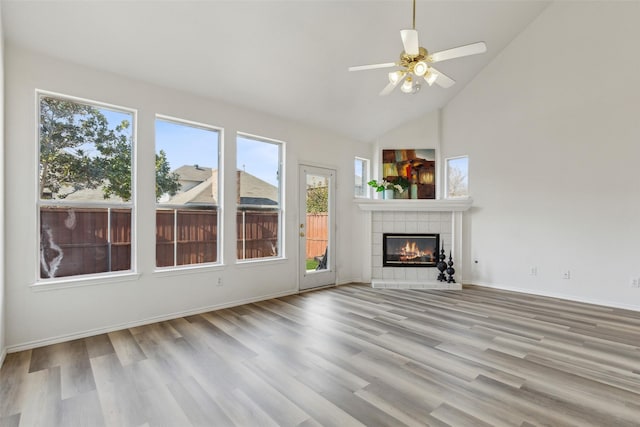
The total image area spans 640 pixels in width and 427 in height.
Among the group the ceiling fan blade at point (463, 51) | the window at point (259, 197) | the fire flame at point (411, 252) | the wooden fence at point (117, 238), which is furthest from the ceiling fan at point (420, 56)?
the fire flame at point (411, 252)

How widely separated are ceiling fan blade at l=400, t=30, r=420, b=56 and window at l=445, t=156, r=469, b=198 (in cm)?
364

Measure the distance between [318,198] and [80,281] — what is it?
3424 millimetres

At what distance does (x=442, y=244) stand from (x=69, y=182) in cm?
543

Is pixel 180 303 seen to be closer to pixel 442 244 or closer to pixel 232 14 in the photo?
pixel 232 14

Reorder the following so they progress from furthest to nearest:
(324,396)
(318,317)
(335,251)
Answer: (335,251)
(318,317)
(324,396)

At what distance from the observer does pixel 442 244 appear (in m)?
5.66

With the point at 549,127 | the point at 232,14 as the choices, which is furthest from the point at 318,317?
the point at 549,127

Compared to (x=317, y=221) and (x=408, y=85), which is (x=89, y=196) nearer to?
(x=317, y=221)

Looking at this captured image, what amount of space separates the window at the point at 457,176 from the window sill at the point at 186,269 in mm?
4337

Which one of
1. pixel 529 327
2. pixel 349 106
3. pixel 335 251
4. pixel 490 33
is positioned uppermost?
pixel 490 33

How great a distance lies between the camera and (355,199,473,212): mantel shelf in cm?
552

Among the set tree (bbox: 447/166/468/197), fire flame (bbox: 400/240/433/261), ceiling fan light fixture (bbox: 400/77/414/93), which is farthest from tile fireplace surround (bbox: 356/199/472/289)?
ceiling fan light fixture (bbox: 400/77/414/93)

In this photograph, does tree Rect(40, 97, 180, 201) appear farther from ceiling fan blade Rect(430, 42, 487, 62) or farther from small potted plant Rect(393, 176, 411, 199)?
small potted plant Rect(393, 176, 411, 199)

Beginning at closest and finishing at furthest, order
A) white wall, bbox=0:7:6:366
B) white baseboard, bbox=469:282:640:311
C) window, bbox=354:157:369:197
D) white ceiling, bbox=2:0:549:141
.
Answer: white wall, bbox=0:7:6:366 < white ceiling, bbox=2:0:549:141 < white baseboard, bbox=469:282:640:311 < window, bbox=354:157:369:197
